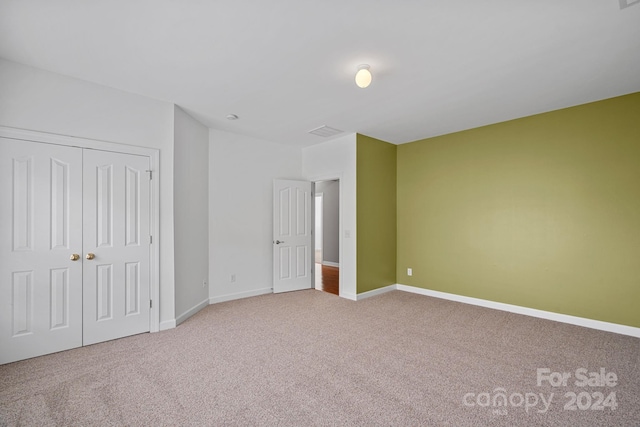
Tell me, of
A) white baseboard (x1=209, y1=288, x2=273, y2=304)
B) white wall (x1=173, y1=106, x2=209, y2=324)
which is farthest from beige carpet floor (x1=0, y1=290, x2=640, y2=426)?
white baseboard (x1=209, y1=288, x2=273, y2=304)

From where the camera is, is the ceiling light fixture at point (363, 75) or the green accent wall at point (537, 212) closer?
the ceiling light fixture at point (363, 75)

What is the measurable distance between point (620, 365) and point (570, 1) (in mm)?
3073

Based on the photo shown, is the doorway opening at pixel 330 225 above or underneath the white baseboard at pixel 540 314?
above

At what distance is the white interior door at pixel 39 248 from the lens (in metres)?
2.63

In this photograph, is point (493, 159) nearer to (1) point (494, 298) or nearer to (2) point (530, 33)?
(1) point (494, 298)

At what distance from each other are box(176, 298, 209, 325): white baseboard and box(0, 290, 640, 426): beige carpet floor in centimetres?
10

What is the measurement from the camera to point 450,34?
7.31ft

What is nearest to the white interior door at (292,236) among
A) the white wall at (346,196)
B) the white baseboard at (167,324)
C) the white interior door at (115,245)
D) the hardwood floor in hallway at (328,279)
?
the hardwood floor in hallway at (328,279)

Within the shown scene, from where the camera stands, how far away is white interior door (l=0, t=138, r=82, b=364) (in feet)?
8.63

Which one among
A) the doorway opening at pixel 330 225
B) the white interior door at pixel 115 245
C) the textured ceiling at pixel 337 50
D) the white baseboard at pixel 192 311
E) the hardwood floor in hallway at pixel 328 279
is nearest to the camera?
the textured ceiling at pixel 337 50

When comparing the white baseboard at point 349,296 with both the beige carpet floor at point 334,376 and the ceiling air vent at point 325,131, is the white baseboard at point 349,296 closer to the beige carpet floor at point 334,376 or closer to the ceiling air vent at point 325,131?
the beige carpet floor at point 334,376

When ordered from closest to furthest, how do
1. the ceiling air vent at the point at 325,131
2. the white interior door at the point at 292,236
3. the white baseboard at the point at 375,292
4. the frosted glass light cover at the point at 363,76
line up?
the frosted glass light cover at the point at 363,76 → the ceiling air vent at the point at 325,131 → the white baseboard at the point at 375,292 → the white interior door at the point at 292,236

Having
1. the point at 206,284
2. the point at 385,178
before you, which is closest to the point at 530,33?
the point at 385,178

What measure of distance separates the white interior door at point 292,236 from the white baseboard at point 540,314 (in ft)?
6.77
